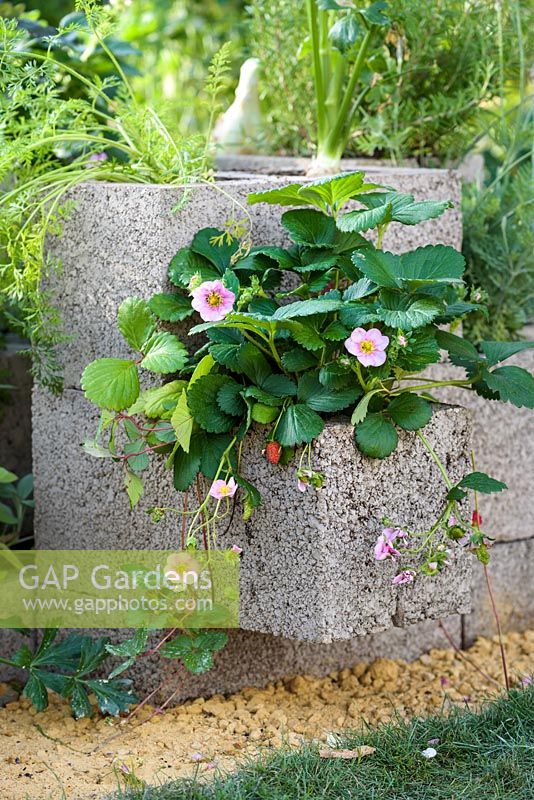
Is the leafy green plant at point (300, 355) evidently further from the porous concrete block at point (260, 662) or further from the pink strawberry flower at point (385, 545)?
the porous concrete block at point (260, 662)

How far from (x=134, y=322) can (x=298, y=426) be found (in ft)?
1.18

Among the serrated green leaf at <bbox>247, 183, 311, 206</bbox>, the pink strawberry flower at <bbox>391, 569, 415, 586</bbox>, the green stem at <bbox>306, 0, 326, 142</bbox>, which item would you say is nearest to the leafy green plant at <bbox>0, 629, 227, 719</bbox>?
the pink strawberry flower at <bbox>391, 569, 415, 586</bbox>

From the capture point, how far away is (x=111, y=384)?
1.76 m

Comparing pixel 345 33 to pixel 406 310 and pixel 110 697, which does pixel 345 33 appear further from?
pixel 110 697

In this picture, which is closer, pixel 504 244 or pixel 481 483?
pixel 481 483

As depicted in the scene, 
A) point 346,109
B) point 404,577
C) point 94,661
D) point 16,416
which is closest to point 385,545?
point 404,577

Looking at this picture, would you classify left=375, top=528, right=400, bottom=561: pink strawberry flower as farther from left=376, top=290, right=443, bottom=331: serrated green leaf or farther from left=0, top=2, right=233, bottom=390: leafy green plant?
left=0, top=2, right=233, bottom=390: leafy green plant

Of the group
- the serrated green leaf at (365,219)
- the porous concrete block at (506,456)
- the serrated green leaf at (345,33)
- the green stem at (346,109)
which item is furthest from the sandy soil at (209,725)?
the serrated green leaf at (345,33)

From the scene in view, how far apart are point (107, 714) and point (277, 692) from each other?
0.35 m

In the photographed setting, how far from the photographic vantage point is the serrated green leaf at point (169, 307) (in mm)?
1879

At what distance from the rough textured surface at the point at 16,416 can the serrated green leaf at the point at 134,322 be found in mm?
734

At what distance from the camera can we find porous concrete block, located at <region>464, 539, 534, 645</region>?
2.46 m

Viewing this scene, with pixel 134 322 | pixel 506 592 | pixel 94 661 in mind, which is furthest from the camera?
pixel 506 592

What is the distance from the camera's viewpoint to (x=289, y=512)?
71.1 inches
